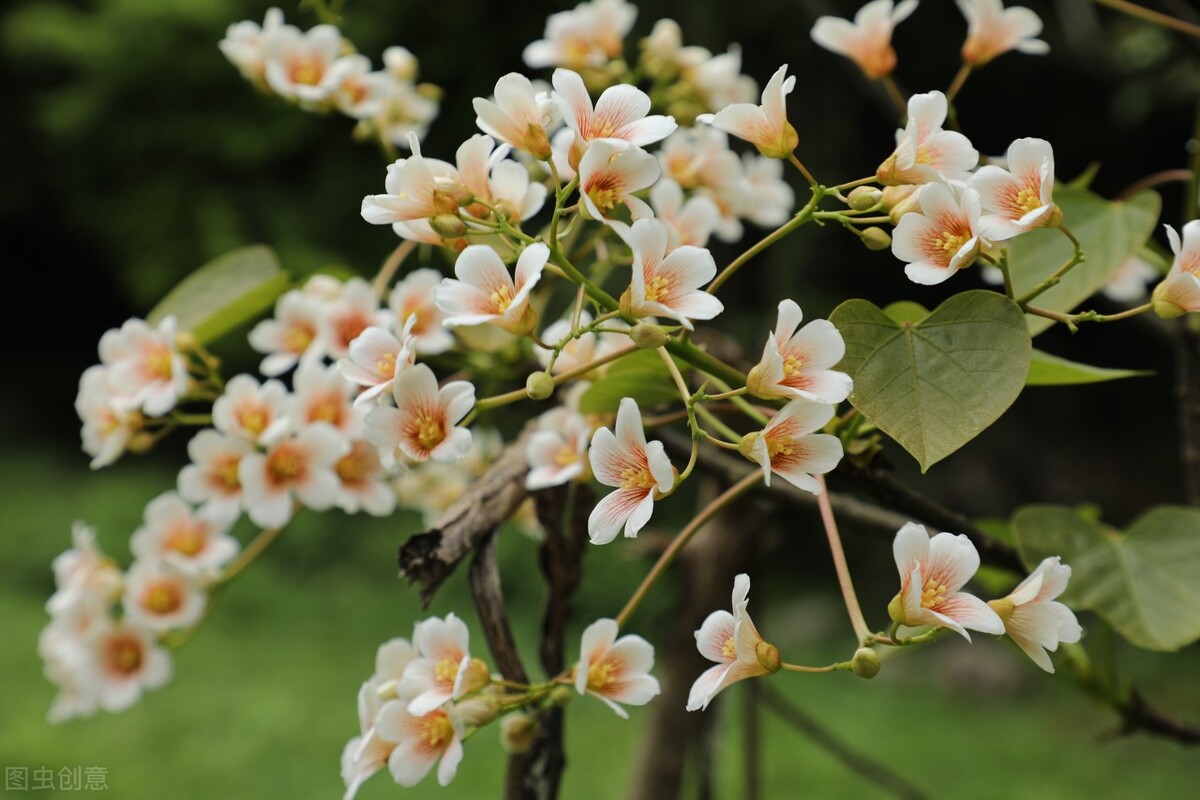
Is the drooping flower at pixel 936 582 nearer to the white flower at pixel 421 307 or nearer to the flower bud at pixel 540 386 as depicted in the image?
the flower bud at pixel 540 386

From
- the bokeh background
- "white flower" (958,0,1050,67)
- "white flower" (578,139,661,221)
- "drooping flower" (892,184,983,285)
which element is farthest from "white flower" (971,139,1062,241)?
the bokeh background

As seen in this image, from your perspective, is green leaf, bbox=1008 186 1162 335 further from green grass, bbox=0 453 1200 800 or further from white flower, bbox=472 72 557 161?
green grass, bbox=0 453 1200 800

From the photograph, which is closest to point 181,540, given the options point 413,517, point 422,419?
point 422,419

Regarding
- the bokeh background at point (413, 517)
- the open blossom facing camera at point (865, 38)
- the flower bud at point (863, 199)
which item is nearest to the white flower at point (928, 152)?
the flower bud at point (863, 199)

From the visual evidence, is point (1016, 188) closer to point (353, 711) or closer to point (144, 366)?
point (144, 366)

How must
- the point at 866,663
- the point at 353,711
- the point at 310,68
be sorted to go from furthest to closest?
the point at 353,711, the point at 310,68, the point at 866,663

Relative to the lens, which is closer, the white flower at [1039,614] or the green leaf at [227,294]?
the white flower at [1039,614]

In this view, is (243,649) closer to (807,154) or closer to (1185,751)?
(807,154)
